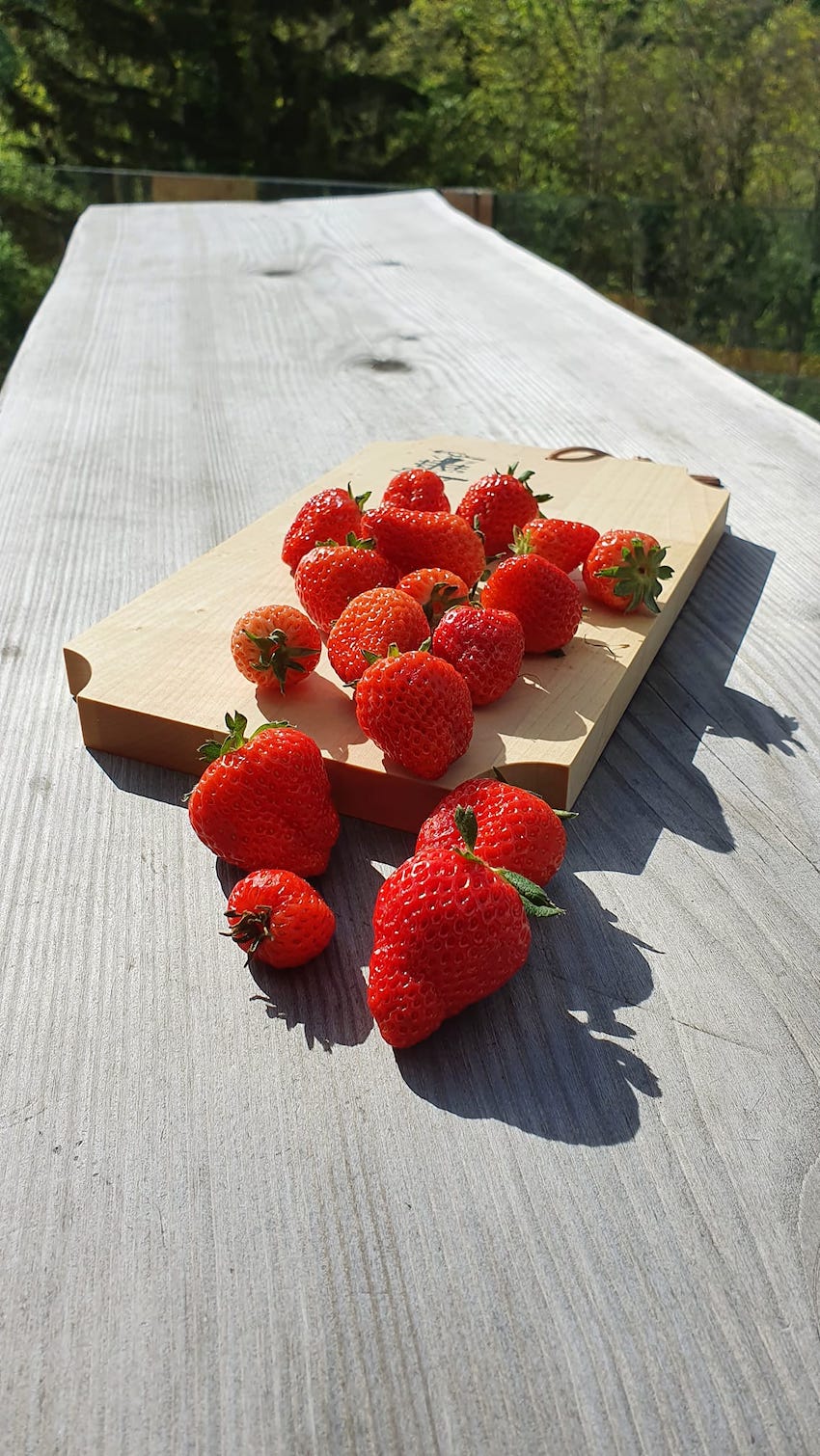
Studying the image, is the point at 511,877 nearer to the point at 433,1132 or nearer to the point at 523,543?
the point at 433,1132

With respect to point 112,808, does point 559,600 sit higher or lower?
higher

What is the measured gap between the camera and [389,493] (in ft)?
3.63

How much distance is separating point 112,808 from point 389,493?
0.43 meters

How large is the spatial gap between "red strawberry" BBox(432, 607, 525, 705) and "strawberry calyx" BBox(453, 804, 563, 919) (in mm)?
180

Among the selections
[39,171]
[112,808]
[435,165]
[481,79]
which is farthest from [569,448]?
[481,79]

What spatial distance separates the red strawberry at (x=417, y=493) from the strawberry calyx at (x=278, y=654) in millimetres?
287

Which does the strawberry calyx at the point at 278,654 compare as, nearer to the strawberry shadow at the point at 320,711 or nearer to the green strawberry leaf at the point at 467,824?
the strawberry shadow at the point at 320,711

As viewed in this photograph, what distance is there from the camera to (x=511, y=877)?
659mm

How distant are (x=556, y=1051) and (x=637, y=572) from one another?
0.48 m

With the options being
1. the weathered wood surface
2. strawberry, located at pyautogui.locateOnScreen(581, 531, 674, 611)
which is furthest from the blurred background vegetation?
the weathered wood surface

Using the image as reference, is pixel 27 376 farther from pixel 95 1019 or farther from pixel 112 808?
pixel 95 1019

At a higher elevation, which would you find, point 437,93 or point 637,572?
point 637,572

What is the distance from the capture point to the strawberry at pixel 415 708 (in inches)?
29.5

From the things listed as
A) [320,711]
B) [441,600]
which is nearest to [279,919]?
[320,711]
